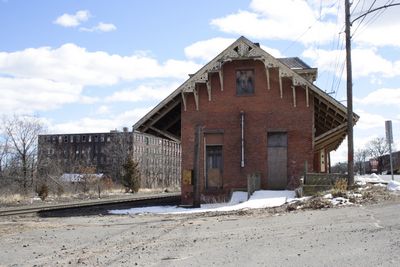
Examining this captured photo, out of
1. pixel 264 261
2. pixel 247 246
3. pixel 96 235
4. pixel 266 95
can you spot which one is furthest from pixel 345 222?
pixel 266 95

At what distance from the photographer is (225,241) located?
11.7 meters

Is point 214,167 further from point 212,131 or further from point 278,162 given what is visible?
point 278,162

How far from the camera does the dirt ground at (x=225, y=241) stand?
367 inches

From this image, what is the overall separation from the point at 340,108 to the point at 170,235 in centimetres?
1519

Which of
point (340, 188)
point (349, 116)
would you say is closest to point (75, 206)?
point (340, 188)

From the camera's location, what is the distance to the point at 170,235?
1326cm

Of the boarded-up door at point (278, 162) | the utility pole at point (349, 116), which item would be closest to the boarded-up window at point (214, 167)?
the boarded-up door at point (278, 162)

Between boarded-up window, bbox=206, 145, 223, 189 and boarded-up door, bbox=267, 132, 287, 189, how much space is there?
2693 mm

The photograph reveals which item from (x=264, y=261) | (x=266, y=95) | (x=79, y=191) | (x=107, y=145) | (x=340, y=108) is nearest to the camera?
(x=264, y=261)

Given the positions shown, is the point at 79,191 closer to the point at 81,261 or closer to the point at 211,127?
the point at 211,127

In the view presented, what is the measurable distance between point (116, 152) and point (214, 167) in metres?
86.2

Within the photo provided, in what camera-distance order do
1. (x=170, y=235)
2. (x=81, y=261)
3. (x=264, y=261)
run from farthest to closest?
(x=170, y=235) → (x=81, y=261) → (x=264, y=261)

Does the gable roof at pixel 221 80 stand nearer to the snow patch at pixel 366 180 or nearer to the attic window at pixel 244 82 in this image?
the attic window at pixel 244 82

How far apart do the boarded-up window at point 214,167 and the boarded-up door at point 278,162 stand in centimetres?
269
